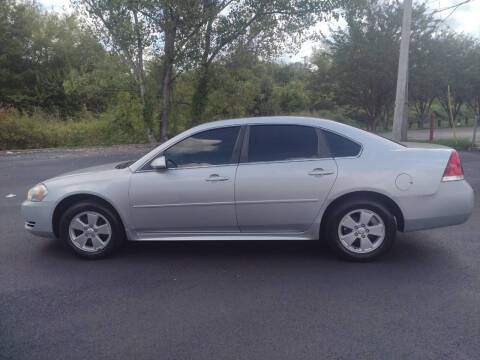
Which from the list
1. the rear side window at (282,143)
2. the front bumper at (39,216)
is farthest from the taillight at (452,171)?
the front bumper at (39,216)

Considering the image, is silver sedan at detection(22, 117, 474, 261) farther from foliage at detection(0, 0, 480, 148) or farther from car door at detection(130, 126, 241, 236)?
foliage at detection(0, 0, 480, 148)

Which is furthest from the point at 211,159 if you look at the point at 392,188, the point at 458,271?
the point at 458,271

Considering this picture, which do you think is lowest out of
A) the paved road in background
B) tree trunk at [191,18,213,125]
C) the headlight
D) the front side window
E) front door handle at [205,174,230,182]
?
the paved road in background

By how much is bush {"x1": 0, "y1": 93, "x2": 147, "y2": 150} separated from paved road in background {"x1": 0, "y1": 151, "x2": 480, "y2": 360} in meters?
16.8

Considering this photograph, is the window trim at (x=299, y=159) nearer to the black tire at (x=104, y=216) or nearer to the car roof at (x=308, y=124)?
the car roof at (x=308, y=124)

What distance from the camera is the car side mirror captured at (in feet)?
16.0

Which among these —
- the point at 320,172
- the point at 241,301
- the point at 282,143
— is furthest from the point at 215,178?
the point at 241,301

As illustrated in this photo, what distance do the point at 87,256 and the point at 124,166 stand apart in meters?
1.13

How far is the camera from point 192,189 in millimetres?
4852

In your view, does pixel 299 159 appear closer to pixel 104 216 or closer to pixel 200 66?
pixel 104 216

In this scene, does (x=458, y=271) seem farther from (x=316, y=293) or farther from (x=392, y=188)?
(x=316, y=293)

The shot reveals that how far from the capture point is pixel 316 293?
405 centimetres

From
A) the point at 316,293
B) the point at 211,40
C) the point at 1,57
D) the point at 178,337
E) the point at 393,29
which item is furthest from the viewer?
the point at 1,57

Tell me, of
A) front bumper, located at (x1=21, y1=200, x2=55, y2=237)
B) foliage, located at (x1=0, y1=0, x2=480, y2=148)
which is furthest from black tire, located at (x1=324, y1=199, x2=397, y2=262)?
foliage, located at (x1=0, y1=0, x2=480, y2=148)
